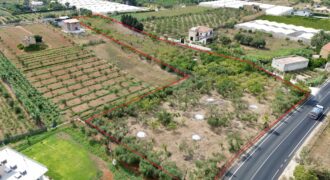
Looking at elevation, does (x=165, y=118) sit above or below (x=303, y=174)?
above

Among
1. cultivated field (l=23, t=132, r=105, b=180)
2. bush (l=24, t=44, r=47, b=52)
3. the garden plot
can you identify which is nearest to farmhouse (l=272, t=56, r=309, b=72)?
the garden plot

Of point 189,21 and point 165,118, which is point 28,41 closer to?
point 165,118

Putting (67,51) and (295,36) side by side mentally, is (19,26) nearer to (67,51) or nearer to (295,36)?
(67,51)

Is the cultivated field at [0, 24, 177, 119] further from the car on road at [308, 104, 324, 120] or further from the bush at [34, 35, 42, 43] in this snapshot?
the car on road at [308, 104, 324, 120]

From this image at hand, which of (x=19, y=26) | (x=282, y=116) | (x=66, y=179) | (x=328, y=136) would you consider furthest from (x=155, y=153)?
(x=19, y=26)

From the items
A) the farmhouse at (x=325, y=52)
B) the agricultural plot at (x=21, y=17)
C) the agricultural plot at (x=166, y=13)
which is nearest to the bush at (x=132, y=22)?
the agricultural plot at (x=166, y=13)

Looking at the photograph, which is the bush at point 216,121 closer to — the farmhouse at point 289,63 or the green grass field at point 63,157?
the green grass field at point 63,157

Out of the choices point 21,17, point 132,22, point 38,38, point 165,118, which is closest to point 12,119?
point 165,118

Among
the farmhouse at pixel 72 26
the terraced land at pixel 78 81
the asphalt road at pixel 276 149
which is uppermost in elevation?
the farmhouse at pixel 72 26
